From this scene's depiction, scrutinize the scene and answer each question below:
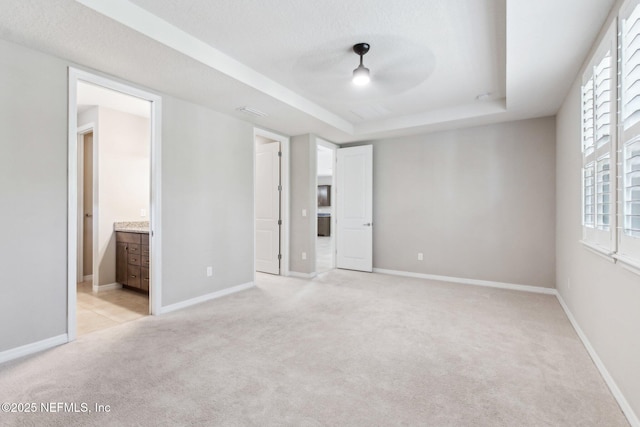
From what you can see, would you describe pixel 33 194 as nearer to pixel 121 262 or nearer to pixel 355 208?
pixel 121 262

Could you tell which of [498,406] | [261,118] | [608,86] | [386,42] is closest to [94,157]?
[261,118]

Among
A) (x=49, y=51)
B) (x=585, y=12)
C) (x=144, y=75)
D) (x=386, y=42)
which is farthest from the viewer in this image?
(x=144, y=75)

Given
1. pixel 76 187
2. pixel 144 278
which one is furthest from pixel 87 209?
pixel 76 187

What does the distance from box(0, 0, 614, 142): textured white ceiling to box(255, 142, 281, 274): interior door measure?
1.51m

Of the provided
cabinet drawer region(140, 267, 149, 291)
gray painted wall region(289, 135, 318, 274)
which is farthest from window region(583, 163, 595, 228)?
cabinet drawer region(140, 267, 149, 291)

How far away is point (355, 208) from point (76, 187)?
4183mm

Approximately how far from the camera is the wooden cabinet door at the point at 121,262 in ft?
14.7

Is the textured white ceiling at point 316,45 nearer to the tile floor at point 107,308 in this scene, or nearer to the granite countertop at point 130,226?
the granite countertop at point 130,226

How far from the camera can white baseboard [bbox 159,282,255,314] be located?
11.8 feet

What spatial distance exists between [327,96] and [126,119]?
3126 millimetres

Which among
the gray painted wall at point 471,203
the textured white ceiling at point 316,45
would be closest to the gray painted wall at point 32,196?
the textured white ceiling at point 316,45

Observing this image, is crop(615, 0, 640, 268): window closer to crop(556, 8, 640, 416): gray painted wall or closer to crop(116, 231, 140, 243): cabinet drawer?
crop(556, 8, 640, 416): gray painted wall

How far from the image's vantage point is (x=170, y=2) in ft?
7.20

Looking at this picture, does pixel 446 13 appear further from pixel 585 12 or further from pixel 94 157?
pixel 94 157
